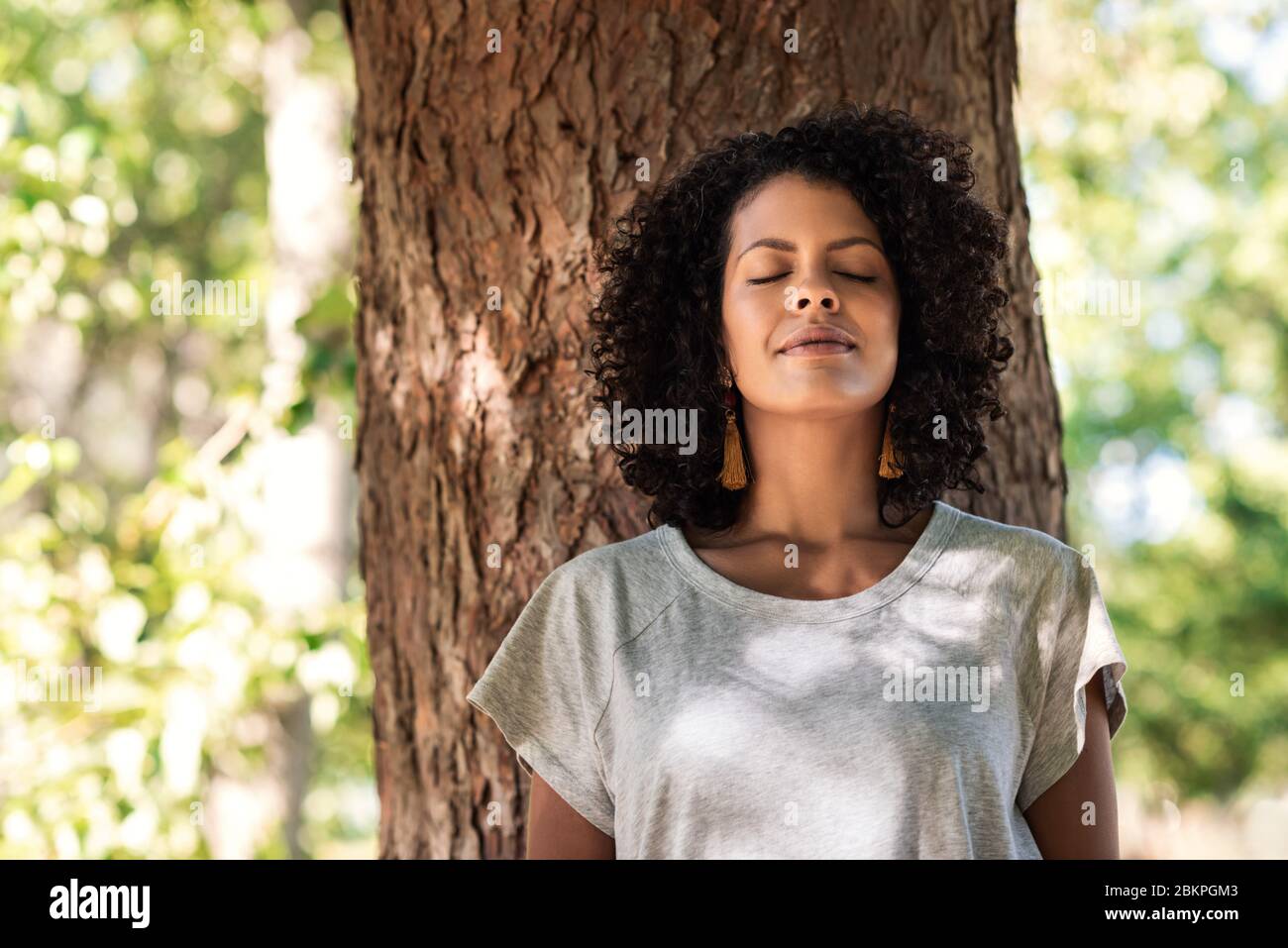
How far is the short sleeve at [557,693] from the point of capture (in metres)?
1.94

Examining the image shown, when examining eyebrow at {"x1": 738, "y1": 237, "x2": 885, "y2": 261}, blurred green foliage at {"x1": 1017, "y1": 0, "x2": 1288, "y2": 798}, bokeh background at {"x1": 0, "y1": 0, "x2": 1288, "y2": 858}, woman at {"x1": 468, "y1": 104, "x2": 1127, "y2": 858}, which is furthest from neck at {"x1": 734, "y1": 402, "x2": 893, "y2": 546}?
blurred green foliage at {"x1": 1017, "y1": 0, "x2": 1288, "y2": 798}

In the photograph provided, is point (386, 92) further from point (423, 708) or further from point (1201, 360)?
point (1201, 360)

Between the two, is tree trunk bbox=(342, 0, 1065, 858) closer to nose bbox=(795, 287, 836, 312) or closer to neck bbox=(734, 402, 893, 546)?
neck bbox=(734, 402, 893, 546)

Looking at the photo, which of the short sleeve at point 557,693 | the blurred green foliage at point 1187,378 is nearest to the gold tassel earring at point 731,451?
the short sleeve at point 557,693

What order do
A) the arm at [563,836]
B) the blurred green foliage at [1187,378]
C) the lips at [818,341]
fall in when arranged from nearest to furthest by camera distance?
the lips at [818,341] < the arm at [563,836] < the blurred green foliage at [1187,378]

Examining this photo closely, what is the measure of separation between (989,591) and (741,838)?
0.51 m

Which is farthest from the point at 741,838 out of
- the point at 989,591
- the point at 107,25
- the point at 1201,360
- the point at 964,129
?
the point at 1201,360

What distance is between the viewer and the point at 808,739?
177 centimetres

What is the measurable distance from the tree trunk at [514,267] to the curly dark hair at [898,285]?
32 centimetres

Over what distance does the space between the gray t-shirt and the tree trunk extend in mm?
542

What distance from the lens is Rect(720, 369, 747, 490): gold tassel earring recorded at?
2.07 metres

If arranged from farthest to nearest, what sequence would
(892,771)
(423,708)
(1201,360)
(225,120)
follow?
(1201,360), (225,120), (423,708), (892,771)

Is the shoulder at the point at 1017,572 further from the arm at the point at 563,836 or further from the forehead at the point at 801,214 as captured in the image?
the arm at the point at 563,836
